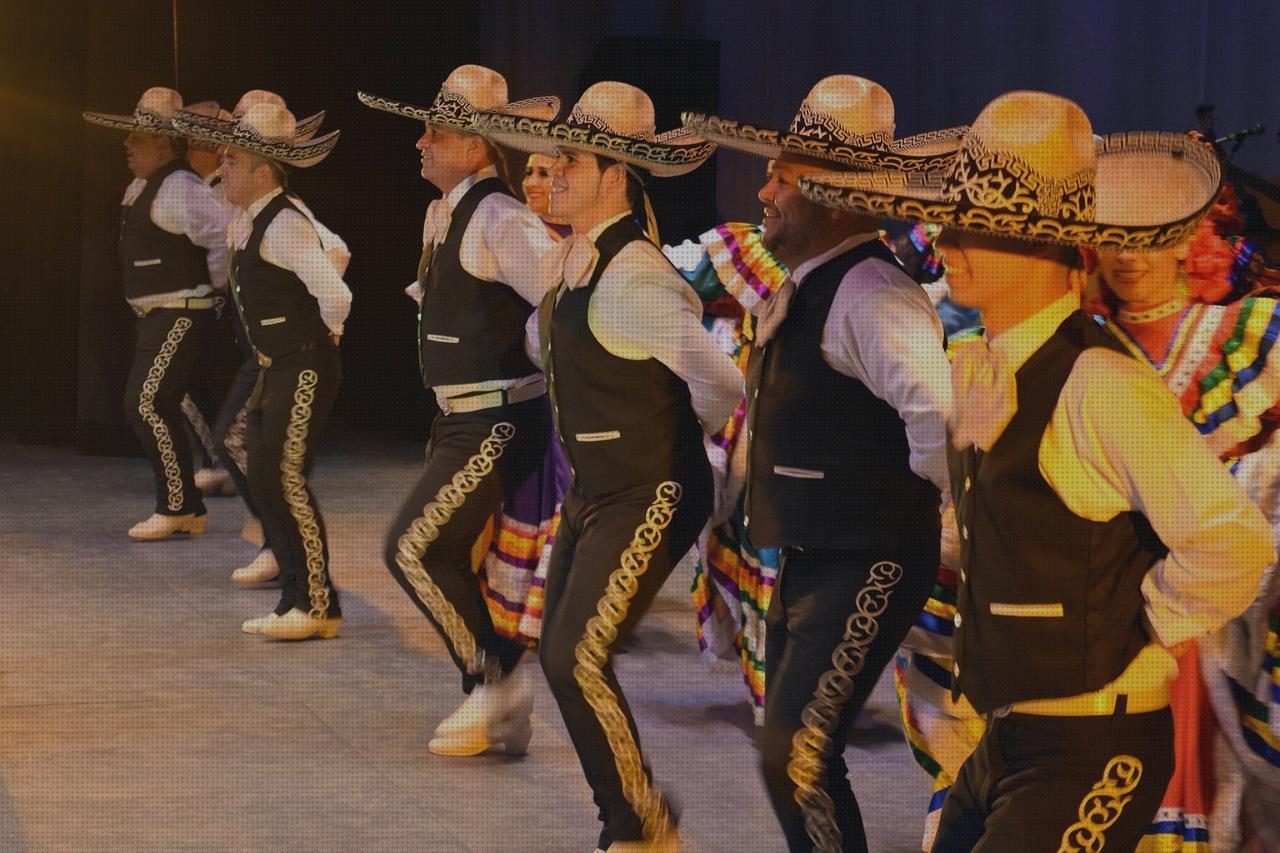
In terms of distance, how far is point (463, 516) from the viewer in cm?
406

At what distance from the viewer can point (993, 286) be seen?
210 centimetres

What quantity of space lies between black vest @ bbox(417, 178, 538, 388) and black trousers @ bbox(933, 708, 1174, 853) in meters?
2.21

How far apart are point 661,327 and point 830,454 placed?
57 centimetres

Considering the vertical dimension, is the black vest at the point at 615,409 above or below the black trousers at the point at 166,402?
above

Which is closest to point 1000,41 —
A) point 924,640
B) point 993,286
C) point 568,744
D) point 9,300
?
point 568,744

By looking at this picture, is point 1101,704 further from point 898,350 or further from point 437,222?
point 437,222

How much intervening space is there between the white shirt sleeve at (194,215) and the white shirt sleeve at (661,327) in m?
4.27

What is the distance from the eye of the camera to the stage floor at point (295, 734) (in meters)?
3.72

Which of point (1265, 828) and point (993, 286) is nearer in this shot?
point (993, 286)

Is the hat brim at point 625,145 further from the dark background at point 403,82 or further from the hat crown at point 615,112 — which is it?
the dark background at point 403,82

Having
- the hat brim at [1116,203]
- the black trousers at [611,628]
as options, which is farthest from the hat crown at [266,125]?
the hat brim at [1116,203]

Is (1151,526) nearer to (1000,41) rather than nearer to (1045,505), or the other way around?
(1045,505)

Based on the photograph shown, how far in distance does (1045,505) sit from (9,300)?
34.3 ft

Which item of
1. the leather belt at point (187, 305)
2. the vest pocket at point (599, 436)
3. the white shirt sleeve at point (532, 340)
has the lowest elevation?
the leather belt at point (187, 305)
